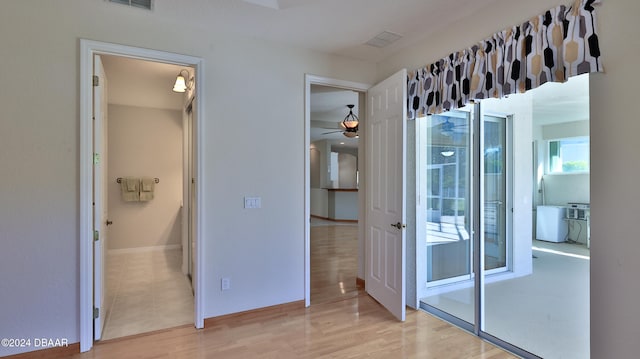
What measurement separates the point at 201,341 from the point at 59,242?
52.8 inches

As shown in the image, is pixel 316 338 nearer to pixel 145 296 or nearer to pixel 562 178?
pixel 145 296

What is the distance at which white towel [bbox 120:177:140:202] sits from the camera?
554cm

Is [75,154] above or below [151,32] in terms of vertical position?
below

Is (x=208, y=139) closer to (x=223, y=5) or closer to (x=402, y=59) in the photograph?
(x=223, y=5)

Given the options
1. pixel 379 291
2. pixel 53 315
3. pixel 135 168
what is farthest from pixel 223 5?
pixel 135 168

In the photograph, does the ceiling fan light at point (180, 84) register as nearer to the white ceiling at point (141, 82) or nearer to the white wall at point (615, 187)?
the white ceiling at point (141, 82)

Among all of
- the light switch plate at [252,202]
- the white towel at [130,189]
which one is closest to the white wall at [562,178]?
the light switch plate at [252,202]

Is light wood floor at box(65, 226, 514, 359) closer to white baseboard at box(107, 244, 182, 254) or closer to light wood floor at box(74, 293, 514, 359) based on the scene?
light wood floor at box(74, 293, 514, 359)

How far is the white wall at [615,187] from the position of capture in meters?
1.71

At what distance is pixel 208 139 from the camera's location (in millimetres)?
2883

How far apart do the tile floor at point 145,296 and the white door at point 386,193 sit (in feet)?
6.41

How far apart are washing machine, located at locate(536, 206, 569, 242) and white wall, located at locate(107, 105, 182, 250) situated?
5.73 meters

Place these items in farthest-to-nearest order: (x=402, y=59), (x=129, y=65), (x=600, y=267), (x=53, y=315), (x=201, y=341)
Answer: (x=129, y=65) → (x=402, y=59) → (x=201, y=341) → (x=53, y=315) → (x=600, y=267)

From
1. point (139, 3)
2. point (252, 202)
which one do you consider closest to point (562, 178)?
point (252, 202)
